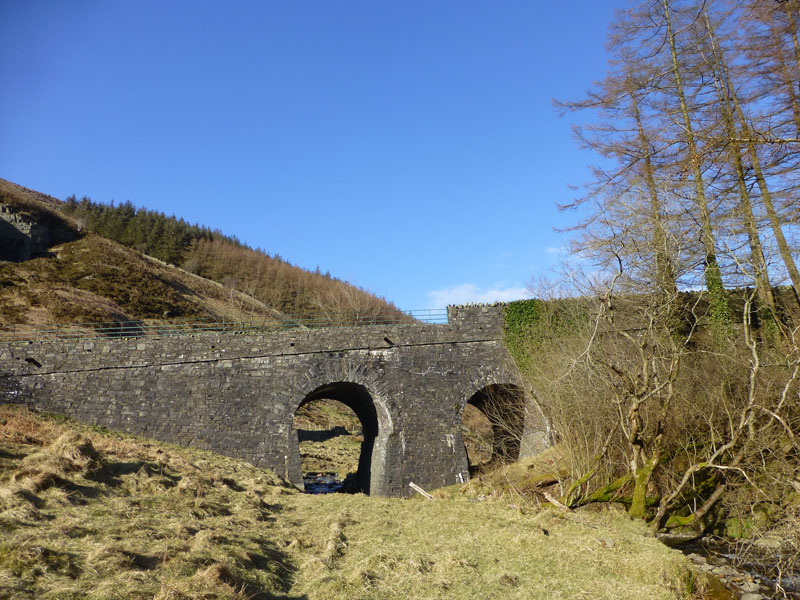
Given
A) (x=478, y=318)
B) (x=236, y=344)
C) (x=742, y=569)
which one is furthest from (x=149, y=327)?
(x=742, y=569)

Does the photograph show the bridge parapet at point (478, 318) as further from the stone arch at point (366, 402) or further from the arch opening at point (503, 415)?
the stone arch at point (366, 402)

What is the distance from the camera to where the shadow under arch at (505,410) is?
65.1 ft

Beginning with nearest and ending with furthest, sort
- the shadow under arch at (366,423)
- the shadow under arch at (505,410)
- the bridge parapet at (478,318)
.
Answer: the shadow under arch at (366,423) → the shadow under arch at (505,410) → the bridge parapet at (478,318)

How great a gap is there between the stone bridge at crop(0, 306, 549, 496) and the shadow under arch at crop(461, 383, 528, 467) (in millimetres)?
151

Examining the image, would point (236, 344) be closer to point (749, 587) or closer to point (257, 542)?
point (257, 542)

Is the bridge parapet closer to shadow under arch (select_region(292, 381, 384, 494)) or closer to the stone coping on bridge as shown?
the stone coping on bridge

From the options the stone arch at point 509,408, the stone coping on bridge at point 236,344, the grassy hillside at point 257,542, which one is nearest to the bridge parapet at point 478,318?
the stone coping on bridge at point 236,344

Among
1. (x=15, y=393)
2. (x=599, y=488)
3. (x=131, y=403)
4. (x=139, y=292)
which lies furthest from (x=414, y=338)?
(x=139, y=292)

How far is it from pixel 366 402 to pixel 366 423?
1.89 metres

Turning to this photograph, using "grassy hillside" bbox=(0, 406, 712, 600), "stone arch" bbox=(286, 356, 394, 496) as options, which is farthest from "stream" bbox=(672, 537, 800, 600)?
"stone arch" bbox=(286, 356, 394, 496)

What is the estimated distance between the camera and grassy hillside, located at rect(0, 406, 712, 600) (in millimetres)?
6594

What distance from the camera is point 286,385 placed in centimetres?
1806

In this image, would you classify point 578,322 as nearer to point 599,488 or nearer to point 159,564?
point 599,488

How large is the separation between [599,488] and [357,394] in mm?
10344
